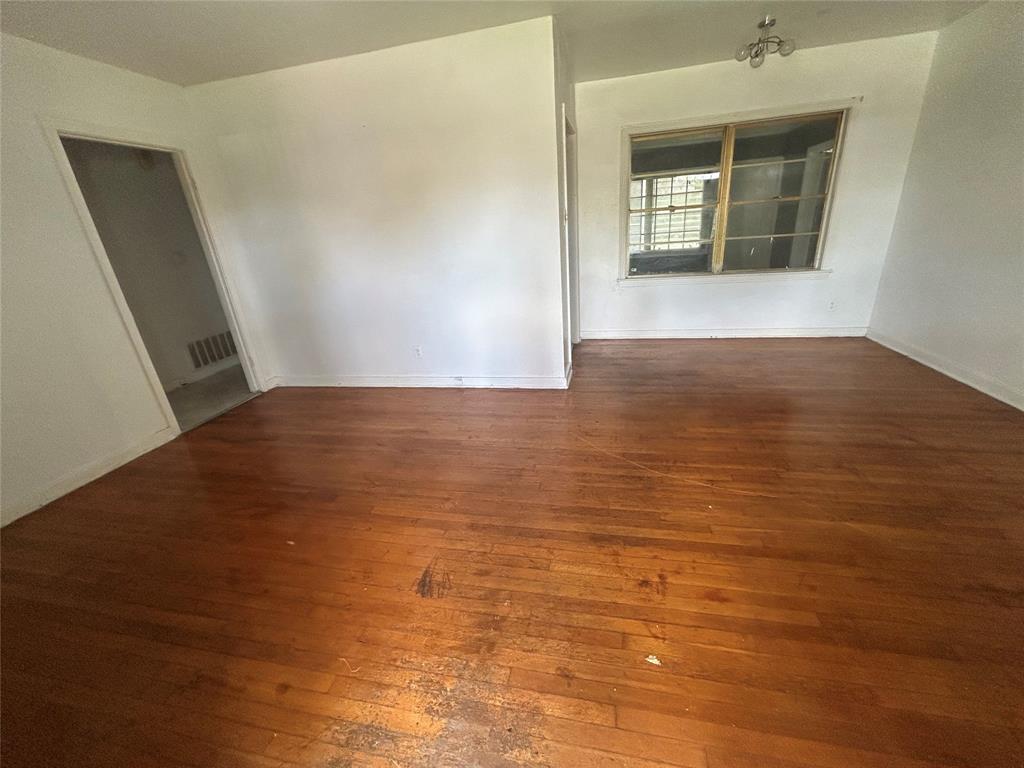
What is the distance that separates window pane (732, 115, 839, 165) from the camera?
4.00 m

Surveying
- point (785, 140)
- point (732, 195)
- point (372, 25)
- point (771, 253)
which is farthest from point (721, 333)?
point (372, 25)

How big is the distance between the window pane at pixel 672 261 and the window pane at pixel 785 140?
924 millimetres

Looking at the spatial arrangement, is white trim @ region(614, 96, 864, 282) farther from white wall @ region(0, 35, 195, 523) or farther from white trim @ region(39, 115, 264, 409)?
white wall @ region(0, 35, 195, 523)

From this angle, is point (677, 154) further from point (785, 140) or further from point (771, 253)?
point (771, 253)

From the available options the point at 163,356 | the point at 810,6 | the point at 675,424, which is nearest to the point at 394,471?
the point at 675,424

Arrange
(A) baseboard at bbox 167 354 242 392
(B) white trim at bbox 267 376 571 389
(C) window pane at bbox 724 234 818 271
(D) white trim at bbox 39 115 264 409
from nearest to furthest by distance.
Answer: (D) white trim at bbox 39 115 264 409 < (B) white trim at bbox 267 376 571 389 < (C) window pane at bbox 724 234 818 271 < (A) baseboard at bbox 167 354 242 392

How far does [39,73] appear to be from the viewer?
2.47m

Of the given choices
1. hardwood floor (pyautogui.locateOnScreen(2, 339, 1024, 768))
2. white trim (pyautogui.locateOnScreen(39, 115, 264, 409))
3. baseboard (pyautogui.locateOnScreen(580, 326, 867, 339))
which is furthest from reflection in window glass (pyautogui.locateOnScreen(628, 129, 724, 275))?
white trim (pyautogui.locateOnScreen(39, 115, 264, 409))

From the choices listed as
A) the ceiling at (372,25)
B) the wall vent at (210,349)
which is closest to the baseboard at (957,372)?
the ceiling at (372,25)

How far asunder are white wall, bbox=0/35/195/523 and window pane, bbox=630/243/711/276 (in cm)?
465

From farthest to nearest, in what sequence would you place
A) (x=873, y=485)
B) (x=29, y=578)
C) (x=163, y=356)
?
(x=163, y=356) → (x=873, y=485) → (x=29, y=578)

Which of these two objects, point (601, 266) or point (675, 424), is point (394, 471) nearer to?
point (675, 424)

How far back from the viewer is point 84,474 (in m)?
2.71

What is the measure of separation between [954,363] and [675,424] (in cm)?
256
